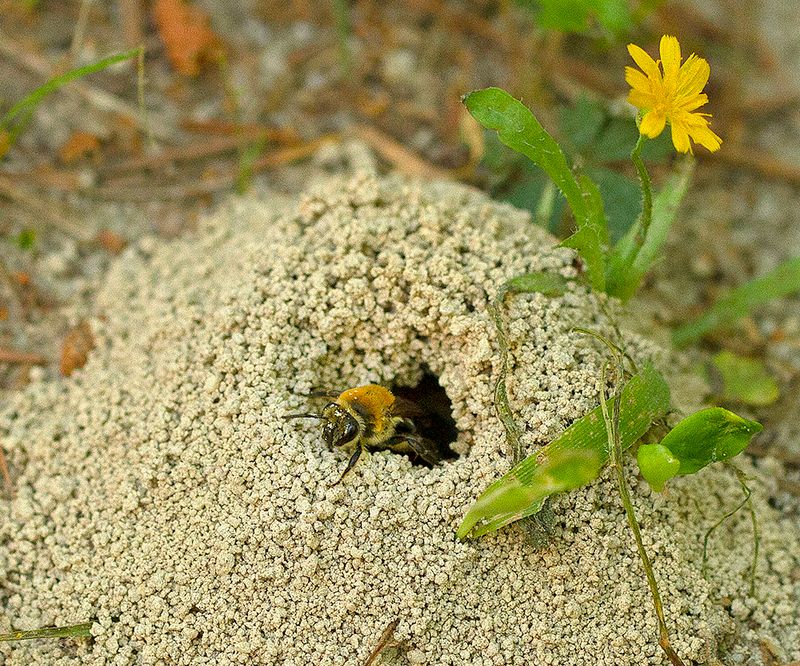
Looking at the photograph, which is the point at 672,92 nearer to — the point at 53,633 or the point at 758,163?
the point at 758,163

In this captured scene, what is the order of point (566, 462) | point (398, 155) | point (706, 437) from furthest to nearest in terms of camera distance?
1. point (398, 155)
2. point (706, 437)
3. point (566, 462)

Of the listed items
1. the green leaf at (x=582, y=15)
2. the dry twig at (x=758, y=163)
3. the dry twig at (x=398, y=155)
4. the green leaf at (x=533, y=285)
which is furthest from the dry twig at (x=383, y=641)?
the dry twig at (x=758, y=163)

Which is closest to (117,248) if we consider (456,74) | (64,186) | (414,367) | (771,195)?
(64,186)

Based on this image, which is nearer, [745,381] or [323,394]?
[323,394]

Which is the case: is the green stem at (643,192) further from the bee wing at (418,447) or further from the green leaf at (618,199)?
the bee wing at (418,447)

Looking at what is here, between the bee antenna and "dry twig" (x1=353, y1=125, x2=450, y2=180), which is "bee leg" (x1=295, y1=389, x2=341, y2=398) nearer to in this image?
the bee antenna

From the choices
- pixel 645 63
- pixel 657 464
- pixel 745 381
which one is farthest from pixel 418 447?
pixel 745 381

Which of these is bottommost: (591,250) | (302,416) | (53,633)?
(53,633)
